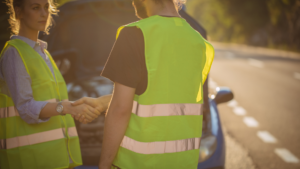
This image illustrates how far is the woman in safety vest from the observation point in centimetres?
201

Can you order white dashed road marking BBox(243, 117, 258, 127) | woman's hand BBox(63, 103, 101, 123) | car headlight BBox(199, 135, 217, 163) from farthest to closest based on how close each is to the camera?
white dashed road marking BBox(243, 117, 258, 127), car headlight BBox(199, 135, 217, 163), woman's hand BBox(63, 103, 101, 123)

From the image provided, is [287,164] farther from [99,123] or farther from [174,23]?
[174,23]

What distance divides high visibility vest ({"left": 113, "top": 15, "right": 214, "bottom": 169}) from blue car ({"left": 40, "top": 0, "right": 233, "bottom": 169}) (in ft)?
3.74

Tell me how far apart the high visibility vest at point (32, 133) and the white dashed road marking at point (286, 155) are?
3885 mm

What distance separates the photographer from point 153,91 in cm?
171

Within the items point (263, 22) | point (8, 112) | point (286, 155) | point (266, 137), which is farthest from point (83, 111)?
point (263, 22)

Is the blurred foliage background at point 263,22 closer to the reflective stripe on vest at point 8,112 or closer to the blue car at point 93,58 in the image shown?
the blue car at point 93,58

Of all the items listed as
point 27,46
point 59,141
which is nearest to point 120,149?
point 59,141

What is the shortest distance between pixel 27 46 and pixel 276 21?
139 feet

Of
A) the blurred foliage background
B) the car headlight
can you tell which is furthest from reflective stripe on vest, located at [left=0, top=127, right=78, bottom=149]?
the blurred foliage background

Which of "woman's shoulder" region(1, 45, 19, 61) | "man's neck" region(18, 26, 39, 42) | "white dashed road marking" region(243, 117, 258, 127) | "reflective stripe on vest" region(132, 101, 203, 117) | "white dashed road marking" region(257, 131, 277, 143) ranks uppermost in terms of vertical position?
"man's neck" region(18, 26, 39, 42)

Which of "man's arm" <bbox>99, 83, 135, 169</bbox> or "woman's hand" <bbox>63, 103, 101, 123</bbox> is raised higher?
"man's arm" <bbox>99, 83, 135, 169</bbox>

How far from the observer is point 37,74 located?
6.84 ft

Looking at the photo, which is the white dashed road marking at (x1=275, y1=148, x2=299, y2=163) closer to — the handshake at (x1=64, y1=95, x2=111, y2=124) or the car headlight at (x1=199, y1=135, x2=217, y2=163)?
the car headlight at (x1=199, y1=135, x2=217, y2=163)
